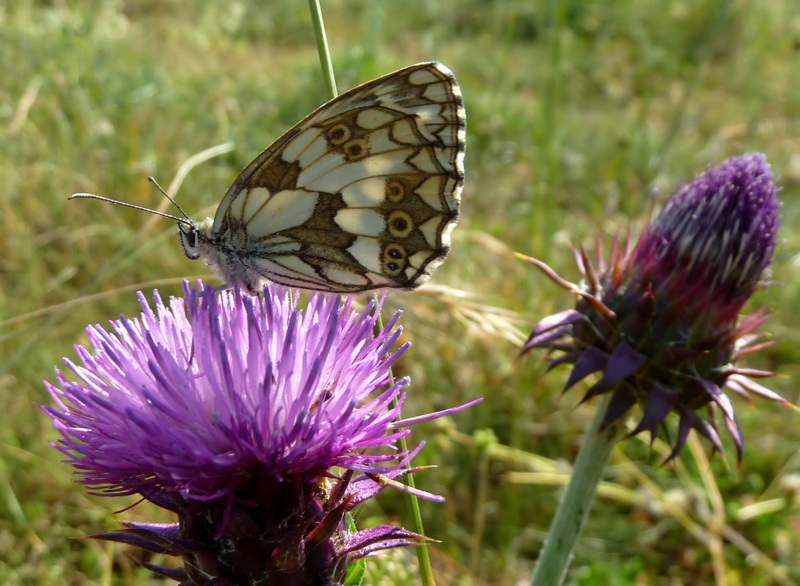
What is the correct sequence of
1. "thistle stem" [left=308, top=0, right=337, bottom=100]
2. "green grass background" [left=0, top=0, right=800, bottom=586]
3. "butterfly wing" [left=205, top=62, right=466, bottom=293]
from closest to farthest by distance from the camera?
"thistle stem" [left=308, top=0, right=337, bottom=100] < "butterfly wing" [left=205, top=62, right=466, bottom=293] < "green grass background" [left=0, top=0, right=800, bottom=586]

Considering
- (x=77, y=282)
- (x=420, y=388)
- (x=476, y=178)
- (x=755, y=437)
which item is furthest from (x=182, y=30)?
(x=755, y=437)

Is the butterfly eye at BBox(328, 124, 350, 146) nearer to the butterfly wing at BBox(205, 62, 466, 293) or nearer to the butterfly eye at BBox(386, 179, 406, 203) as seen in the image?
the butterfly wing at BBox(205, 62, 466, 293)

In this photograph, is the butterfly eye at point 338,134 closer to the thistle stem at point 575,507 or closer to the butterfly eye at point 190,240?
the butterfly eye at point 190,240

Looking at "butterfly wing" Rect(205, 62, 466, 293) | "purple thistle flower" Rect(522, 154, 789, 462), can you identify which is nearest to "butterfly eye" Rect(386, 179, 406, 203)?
"butterfly wing" Rect(205, 62, 466, 293)

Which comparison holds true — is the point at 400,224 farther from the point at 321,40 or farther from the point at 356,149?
the point at 321,40

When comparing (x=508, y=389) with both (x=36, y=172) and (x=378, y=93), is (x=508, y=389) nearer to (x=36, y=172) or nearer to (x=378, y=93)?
(x=378, y=93)

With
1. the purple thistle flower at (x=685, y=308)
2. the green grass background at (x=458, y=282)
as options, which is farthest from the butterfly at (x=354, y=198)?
the green grass background at (x=458, y=282)
